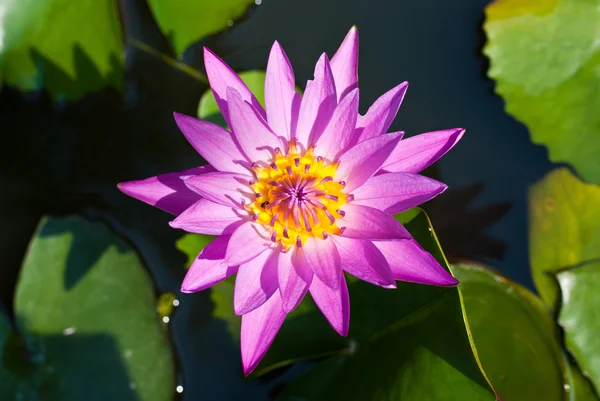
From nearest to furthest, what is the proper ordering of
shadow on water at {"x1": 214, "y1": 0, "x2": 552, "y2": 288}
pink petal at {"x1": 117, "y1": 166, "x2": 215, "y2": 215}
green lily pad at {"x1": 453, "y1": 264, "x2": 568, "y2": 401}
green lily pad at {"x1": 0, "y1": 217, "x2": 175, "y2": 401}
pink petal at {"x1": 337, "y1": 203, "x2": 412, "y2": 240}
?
pink petal at {"x1": 337, "y1": 203, "x2": 412, "y2": 240}
pink petal at {"x1": 117, "y1": 166, "x2": 215, "y2": 215}
green lily pad at {"x1": 453, "y1": 264, "x2": 568, "y2": 401}
green lily pad at {"x1": 0, "y1": 217, "x2": 175, "y2": 401}
shadow on water at {"x1": 214, "y1": 0, "x2": 552, "y2": 288}

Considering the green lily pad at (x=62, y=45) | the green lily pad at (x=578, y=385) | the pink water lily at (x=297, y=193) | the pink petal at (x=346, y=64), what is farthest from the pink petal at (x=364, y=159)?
the green lily pad at (x=62, y=45)

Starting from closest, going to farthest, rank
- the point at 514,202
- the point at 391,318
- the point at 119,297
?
the point at 391,318
the point at 119,297
the point at 514,202

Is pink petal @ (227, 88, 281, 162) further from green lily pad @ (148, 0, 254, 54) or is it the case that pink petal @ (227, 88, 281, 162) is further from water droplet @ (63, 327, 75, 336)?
water droplet @ (63, 327, 75, 336)

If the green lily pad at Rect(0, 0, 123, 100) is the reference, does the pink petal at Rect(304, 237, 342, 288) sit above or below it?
below

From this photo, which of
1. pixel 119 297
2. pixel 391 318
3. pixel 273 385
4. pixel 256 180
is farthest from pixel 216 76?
pixel 273 385


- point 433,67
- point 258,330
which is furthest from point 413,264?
point 433,67

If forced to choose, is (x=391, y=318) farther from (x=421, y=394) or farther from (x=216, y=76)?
(x=216, y=76)

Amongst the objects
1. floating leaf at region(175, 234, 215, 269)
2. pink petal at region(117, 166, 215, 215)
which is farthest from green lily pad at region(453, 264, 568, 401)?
pink petal at region(117, 166, 215, 215)
